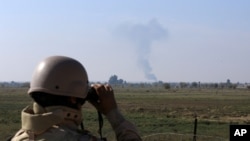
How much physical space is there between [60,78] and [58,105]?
112 millimetres

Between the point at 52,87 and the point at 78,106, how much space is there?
0.47ft

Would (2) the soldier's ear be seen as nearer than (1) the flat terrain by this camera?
Yes

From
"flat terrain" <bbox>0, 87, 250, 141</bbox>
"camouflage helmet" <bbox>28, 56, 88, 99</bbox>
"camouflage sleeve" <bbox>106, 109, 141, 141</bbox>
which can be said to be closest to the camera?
"camouflage helmet" <bbox>28, 56, 88, 99</bbox>

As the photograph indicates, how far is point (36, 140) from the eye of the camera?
1.93 m

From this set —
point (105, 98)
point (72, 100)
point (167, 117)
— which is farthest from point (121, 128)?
point (167, 117)

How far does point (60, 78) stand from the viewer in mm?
2021

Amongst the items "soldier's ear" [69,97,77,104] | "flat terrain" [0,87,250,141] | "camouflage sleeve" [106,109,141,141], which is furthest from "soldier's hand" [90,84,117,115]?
"flat terrain" [0,87,250,141]

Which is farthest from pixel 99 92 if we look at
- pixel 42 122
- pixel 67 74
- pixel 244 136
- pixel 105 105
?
pixel 244 136

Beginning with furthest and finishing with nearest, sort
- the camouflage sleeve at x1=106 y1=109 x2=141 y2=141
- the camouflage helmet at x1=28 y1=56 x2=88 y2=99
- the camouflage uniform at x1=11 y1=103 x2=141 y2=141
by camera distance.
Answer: the camouflage sleeve at x1=106 y1=109 x2=141 y2=141 → the camouflage helmet at x1=28 y1=56 x2=88 y2=99 → the camouflage uniform at x1=11 y1=103 x2=141 y2=141

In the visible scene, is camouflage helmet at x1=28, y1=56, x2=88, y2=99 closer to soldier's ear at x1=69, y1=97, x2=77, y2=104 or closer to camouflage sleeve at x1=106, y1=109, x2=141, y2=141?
soldier's ear at x1=69, y1=97, x2=77, y2=104

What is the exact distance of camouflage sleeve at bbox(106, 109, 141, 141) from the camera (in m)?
2.14

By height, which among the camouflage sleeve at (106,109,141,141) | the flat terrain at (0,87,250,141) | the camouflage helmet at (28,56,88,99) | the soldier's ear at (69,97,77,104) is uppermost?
the camouflage helmet at (28,56,88,99)

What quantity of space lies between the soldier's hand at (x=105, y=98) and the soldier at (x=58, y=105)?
0.30 feet

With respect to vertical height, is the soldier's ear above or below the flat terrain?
above
